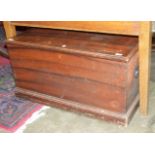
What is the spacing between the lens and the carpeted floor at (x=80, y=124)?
1229mm

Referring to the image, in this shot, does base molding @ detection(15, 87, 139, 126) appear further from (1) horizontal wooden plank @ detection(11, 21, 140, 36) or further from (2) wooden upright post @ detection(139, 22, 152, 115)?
(1) horizontal wooden plank @ detection(11, 21, 140, 36)

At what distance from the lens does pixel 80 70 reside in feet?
3.99

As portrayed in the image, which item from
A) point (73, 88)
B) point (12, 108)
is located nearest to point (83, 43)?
point (73, 88)

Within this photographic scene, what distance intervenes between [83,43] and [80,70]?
129 millimetres

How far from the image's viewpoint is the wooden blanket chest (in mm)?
1138

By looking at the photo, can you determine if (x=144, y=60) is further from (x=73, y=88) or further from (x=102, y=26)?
(x=73, y=88)

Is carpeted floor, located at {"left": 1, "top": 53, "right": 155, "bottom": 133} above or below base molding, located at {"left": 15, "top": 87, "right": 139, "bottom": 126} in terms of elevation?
below

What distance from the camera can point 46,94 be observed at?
1.42 m

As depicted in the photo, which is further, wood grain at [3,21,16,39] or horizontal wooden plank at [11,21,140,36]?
wood grain at [3,21,16,39]

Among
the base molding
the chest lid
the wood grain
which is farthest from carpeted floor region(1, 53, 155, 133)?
the wood grain

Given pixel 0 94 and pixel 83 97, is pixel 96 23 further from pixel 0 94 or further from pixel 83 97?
pixel 0 94

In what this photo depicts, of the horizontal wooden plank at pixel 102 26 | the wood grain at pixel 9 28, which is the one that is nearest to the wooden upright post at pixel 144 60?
the horizontal wooden plank at pixel 102 26
